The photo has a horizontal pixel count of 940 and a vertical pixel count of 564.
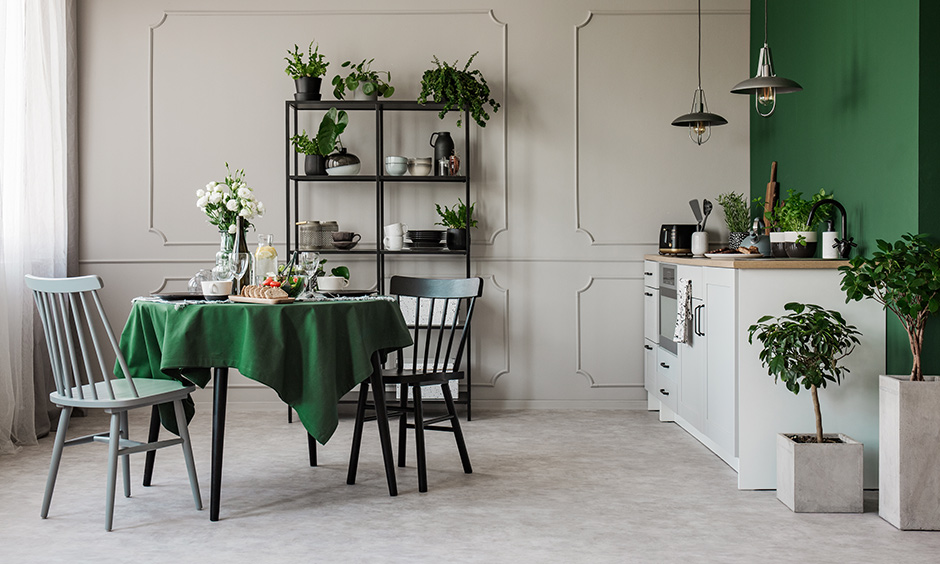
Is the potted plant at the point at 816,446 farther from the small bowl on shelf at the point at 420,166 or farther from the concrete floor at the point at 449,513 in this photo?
the small bowl on shelf at the point at 420,166

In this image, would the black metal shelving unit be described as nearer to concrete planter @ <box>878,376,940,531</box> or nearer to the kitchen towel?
the kitchen towel

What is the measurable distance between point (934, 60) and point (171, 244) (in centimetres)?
438

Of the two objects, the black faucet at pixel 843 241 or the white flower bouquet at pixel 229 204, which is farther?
the black faucet at pixel 843 241

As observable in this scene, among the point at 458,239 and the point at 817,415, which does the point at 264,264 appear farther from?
the point at 817,415

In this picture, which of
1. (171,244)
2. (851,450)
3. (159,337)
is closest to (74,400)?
(159,337)

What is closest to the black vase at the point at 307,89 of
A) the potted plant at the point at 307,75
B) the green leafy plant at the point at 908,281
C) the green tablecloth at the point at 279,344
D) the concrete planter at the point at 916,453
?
the potted plant at the point at 307,75

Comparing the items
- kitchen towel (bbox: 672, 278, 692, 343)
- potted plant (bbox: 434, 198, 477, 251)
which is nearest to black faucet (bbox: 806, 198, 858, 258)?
kitchen towel (bbox: 672, 278, 692, 343)

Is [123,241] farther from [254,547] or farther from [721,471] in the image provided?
[721,471]

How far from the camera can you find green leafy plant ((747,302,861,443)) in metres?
3.18

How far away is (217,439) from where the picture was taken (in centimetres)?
313

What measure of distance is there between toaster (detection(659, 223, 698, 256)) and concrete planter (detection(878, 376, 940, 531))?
203 cm

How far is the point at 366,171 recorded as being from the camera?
543 cm

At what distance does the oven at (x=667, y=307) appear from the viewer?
4.61 metres

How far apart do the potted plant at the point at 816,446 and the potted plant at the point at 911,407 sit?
14 cm
